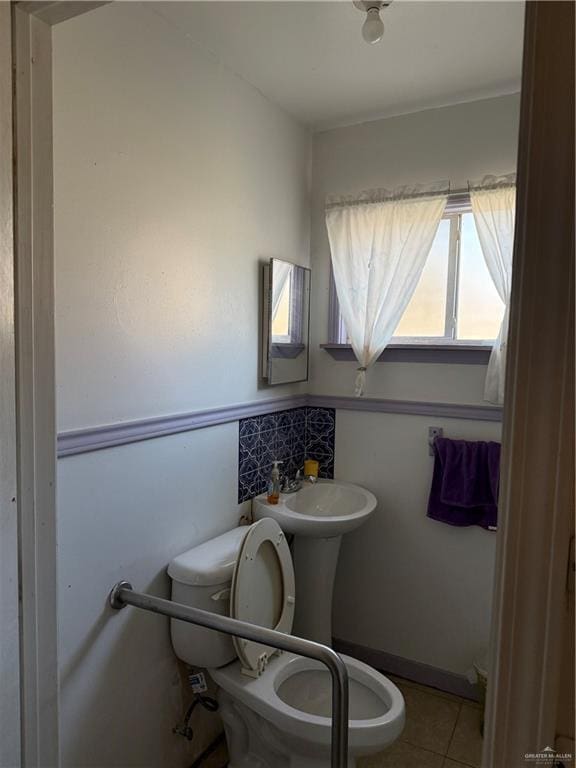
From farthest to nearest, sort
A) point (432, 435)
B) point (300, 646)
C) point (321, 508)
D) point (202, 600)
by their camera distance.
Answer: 1. point (321, 508)
2. point (432, 435)
3. point (202, 600)
4. point (300, 646)

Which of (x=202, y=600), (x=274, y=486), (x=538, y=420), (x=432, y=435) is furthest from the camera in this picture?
(x=432, y=435)

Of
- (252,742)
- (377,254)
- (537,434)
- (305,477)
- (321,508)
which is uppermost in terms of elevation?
(377,254)

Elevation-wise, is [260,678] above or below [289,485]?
below

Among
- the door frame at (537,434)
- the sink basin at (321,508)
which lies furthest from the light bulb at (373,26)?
the sink basin at (321,508)

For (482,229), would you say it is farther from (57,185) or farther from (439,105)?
(57,185)

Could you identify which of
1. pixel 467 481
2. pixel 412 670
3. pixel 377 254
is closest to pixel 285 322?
pixel 377 254

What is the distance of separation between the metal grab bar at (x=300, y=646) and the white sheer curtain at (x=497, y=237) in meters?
1.26

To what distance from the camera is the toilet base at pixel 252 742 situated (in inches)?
62.5

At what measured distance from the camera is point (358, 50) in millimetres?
1761

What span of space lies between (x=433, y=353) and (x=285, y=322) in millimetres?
680

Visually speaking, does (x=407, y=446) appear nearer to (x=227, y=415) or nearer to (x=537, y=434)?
(x=227, y=415)

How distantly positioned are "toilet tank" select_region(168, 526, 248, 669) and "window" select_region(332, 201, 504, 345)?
52.5 inches

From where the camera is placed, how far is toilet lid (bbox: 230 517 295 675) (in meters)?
1.62

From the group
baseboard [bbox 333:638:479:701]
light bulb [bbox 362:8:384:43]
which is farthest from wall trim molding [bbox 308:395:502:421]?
light bulb [bbox 362:8:384:43]
